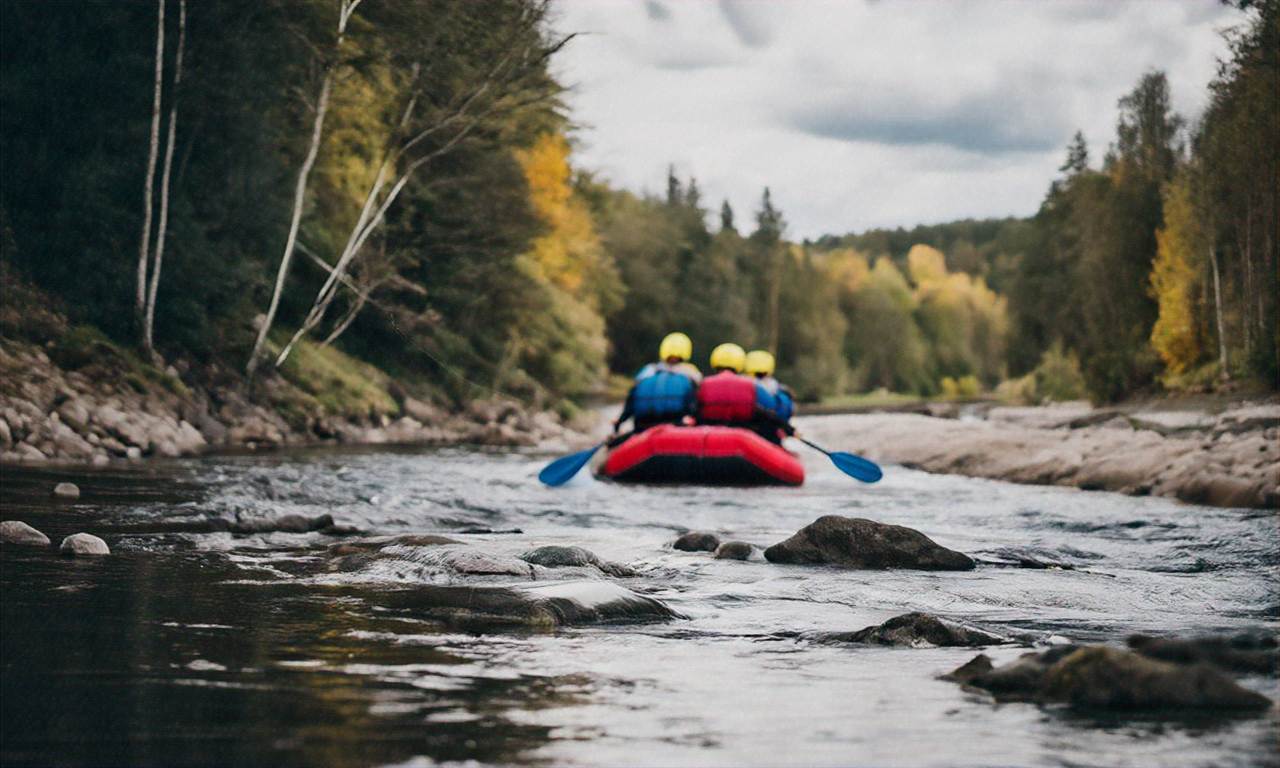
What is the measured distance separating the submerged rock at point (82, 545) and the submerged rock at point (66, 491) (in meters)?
3.29

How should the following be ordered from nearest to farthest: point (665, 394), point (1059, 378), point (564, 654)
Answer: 1. point (564, 654)
2. point (665, 394)
3. point (1059, 378)

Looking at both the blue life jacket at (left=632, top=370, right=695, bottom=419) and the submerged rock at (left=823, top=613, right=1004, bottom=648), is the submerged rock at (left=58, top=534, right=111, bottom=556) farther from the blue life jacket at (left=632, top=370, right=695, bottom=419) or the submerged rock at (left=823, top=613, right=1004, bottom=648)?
the blue life jacket at (left=632, top=370, right=695, bottom=419)

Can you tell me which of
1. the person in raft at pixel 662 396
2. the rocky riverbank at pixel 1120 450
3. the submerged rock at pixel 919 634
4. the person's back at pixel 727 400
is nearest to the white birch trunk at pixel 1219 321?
the rocky riverbank at pixel 1120 450

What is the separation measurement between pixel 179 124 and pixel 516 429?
10.9 metres

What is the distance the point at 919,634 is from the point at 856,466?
1174 cm

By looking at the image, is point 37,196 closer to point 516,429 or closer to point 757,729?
point 516,429

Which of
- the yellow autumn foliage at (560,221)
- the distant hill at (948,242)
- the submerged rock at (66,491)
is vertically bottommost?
the submerged rock at (66,491)

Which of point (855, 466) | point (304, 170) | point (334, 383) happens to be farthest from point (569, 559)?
point (334, 383)

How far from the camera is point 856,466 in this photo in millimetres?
17078

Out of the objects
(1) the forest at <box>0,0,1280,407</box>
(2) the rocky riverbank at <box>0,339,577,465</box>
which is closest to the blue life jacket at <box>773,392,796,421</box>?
(1) the forest at <box>0,0,1280,407</box>

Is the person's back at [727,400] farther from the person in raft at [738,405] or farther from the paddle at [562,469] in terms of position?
the paddle at [562,469]

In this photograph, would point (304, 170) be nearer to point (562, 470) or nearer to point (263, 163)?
point (263, 163)

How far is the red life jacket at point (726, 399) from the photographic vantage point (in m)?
17.5

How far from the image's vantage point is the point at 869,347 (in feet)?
322
